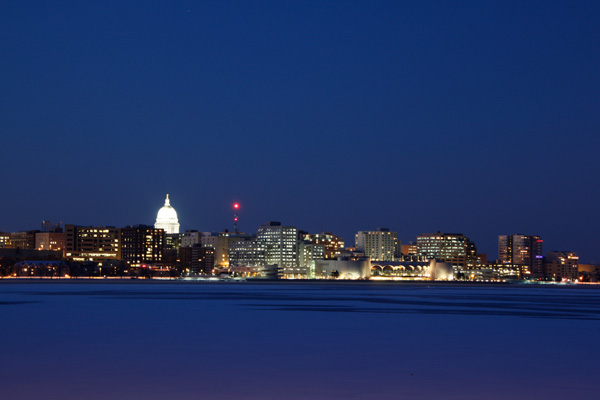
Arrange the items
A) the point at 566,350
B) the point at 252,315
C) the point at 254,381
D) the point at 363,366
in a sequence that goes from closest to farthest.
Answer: the point at 254,381 < the point at 363,366 < the point at 566,350 < the point at 252,315

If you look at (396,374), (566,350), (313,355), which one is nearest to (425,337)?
(566,350)

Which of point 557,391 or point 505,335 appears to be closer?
point 557,391

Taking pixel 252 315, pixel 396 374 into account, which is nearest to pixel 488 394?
pixel 396 374

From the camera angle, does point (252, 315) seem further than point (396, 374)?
Yes

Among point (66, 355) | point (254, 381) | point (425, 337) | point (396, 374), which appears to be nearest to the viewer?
point (254, 381)

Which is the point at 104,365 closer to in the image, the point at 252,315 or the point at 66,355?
the point at 66,355

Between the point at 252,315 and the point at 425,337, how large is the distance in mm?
16142

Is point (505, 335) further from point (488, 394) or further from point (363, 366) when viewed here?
point (488, 394)

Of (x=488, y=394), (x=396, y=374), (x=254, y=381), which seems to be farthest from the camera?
Answer: (x=396, y=374)

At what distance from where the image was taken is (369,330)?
35.8m

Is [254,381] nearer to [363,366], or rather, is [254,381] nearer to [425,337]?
[363,366]

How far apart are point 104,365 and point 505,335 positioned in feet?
62.4

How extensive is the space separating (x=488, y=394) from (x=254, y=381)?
19.6 ft

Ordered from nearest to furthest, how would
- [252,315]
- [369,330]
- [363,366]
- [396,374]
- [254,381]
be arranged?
[254,381] < [396,374] < [363,366] < [369,330] < [252,315]
